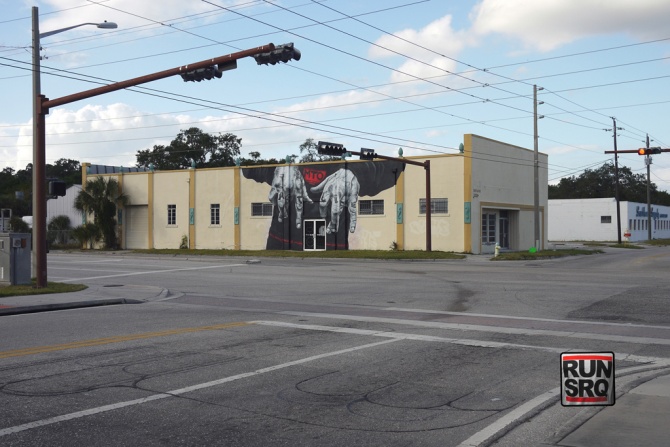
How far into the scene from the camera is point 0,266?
71.9 ft

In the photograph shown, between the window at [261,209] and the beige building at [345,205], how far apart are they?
7 cm

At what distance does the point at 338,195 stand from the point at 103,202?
21.1 meters

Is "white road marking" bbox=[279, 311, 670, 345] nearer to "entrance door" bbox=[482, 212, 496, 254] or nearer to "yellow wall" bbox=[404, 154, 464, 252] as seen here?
"yellow wall" bbox=[404, 154, 464, 252]

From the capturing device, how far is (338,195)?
163 feet

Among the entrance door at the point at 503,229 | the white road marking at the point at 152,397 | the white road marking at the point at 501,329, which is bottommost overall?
the white road marking at the point at 501,329

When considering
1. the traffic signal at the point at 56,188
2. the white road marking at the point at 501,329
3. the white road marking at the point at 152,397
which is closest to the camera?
the white road marking at the point at 152,397

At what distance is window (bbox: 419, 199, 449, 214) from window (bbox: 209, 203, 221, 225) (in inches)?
658

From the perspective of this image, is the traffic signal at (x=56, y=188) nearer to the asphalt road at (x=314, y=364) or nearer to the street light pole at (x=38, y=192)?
the street light pole at (x=38, y=192)

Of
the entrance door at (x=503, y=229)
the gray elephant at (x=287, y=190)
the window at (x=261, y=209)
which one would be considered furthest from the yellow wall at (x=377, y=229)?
the entrance door at (x=503, y=229)

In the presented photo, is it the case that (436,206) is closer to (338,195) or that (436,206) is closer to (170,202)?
(338,195)

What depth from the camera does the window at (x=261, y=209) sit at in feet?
173

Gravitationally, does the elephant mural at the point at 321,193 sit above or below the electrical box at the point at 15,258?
above

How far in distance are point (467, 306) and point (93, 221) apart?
1933 inches

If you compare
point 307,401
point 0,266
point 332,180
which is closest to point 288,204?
point 332,180
